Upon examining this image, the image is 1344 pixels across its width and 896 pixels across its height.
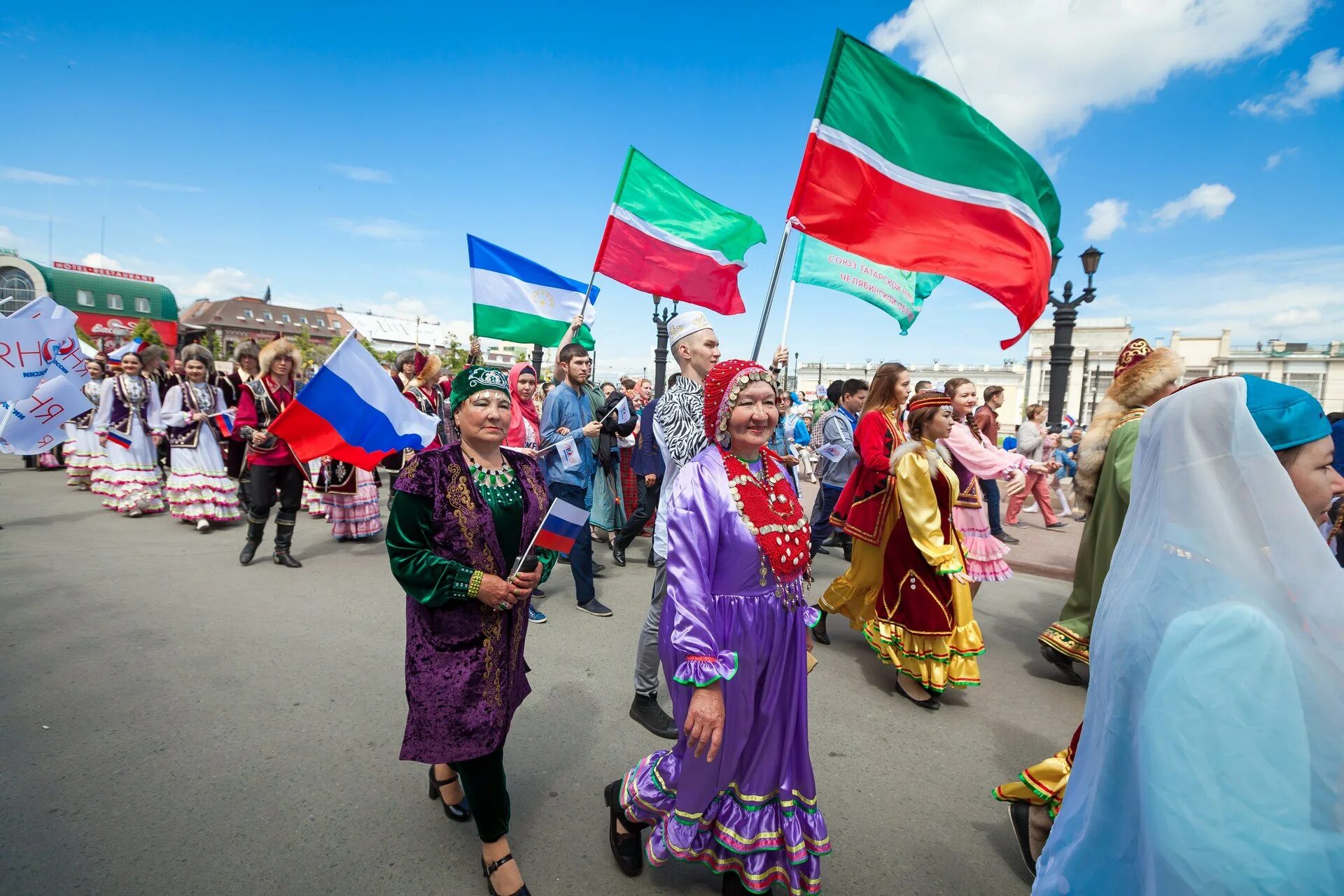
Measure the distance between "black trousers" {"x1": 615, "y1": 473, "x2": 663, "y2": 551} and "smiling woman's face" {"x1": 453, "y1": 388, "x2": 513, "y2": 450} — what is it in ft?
12.3

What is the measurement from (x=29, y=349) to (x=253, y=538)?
287 centimetres

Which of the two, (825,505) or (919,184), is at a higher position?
(919,184)

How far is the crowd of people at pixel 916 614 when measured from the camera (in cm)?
98

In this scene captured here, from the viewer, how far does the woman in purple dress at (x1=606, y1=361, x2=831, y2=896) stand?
2.03 m

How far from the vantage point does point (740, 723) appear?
2.05 meters

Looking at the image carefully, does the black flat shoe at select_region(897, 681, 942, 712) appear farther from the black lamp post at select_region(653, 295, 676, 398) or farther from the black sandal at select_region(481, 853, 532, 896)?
the black lamp post at select_region(653, 295, 676, 398)

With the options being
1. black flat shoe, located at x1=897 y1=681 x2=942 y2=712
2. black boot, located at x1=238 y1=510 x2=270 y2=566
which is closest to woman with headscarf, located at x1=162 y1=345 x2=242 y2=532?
black boot, located at x1=238 y1=510 x2=270 y2=566

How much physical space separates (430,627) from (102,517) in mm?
8303

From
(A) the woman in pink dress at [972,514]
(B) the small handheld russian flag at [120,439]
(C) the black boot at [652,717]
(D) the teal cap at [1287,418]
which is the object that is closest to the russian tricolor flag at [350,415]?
(C) the black boot at [652,717]

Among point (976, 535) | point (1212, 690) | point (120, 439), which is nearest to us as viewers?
point (1212, 690)

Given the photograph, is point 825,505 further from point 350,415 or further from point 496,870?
point 496,870

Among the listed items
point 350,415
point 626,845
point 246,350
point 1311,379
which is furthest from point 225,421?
point 1311,379

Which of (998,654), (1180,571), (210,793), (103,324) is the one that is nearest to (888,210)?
(998,654)

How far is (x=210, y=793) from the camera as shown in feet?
8.63
